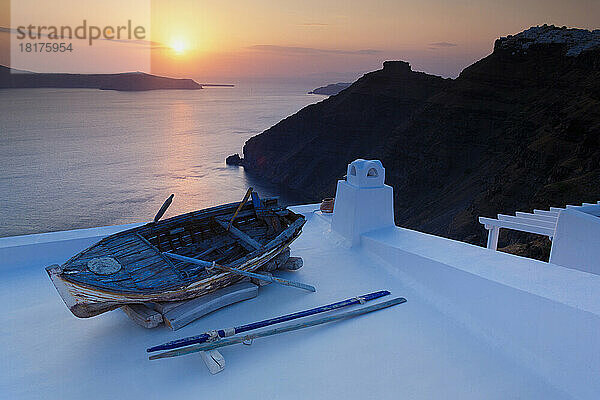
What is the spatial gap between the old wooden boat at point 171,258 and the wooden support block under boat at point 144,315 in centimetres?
19

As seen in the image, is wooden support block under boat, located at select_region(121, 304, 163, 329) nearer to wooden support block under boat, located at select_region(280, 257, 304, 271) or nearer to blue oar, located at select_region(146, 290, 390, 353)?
blue oar, located at select_region(146, 290, 390, 353)

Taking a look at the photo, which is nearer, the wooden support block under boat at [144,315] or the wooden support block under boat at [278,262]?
the wooden support block under boat at [144,315]

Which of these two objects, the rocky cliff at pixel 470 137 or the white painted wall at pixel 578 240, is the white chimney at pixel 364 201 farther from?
the rocky cliff at pixel 470 137

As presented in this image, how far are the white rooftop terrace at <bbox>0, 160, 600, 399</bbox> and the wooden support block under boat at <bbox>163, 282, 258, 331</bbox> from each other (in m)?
0.06

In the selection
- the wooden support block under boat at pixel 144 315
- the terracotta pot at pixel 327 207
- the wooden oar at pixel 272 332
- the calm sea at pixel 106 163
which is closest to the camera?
the wooden oar at pixel 272 332

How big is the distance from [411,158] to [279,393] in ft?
132

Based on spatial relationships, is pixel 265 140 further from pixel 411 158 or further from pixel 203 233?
pixel 203 233

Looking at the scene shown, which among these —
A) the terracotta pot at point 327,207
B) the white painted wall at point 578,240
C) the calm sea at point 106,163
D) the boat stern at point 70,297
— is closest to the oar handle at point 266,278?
the boat stern at point 70,297

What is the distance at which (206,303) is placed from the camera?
10.7 feet

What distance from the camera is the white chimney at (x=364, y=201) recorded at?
187 inches

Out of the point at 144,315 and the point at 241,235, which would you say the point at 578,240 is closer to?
the point at 241,235

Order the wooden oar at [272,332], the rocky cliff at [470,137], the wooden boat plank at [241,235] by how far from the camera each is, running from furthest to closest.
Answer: the rocky cliff at [470,137]
the wooden boat plank at [241,235]
the wooden oar at [272,332]

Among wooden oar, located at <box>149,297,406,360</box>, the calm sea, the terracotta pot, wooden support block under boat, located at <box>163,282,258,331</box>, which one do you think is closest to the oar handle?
wooden support block under boat, located at <box>163,282,258,331</box>

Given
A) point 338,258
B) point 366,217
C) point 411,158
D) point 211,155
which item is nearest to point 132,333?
point 338,258
